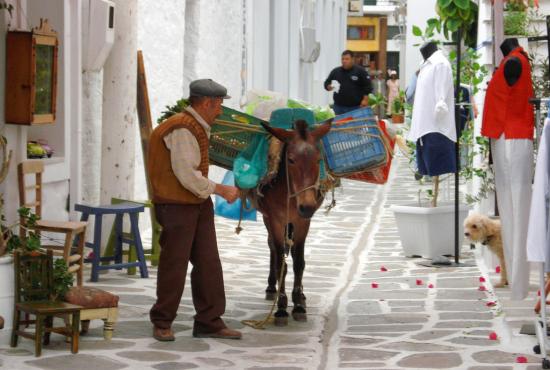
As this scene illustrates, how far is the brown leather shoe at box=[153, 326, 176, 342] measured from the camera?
8.38 m

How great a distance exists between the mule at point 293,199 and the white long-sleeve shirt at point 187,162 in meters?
0.78

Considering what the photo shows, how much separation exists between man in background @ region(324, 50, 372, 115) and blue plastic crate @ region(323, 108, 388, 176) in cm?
1180

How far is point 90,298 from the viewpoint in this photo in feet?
27.0

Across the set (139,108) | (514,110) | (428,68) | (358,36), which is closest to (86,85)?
(139,108)

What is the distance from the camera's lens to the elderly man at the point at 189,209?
8.07 meters

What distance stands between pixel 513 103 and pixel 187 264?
2586 mm

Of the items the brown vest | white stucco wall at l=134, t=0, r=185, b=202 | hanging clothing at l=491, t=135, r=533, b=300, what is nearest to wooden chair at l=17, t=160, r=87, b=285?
the brown vest

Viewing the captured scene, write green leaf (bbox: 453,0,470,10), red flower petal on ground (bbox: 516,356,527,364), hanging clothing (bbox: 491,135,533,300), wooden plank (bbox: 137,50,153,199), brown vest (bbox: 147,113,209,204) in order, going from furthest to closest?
green leaf (bbox: 453,0,470,10) → wooden plank (bbox: 137,50,153,199) → hanging clothing (bbox: 491,135,533,300) → brown vest (bbox: 147,113,209,204) → red flower petal on ground (bbox: 516,356,527,364)

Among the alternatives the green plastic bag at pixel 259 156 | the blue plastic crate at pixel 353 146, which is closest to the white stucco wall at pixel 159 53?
the green plastic bag at pixel 259 156

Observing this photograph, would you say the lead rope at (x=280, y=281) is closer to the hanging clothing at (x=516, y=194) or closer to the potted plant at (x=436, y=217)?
the hanging clothing at (x=516, y=194)

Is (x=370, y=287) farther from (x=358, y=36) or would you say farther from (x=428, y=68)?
(x=358, y=36)

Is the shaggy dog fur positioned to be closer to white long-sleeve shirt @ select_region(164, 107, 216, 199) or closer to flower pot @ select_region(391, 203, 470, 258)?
flower pot @ select_region(391, 203, 470, 258)

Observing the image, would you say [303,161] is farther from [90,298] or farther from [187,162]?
[90,298]

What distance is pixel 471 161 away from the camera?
13.5 meters
